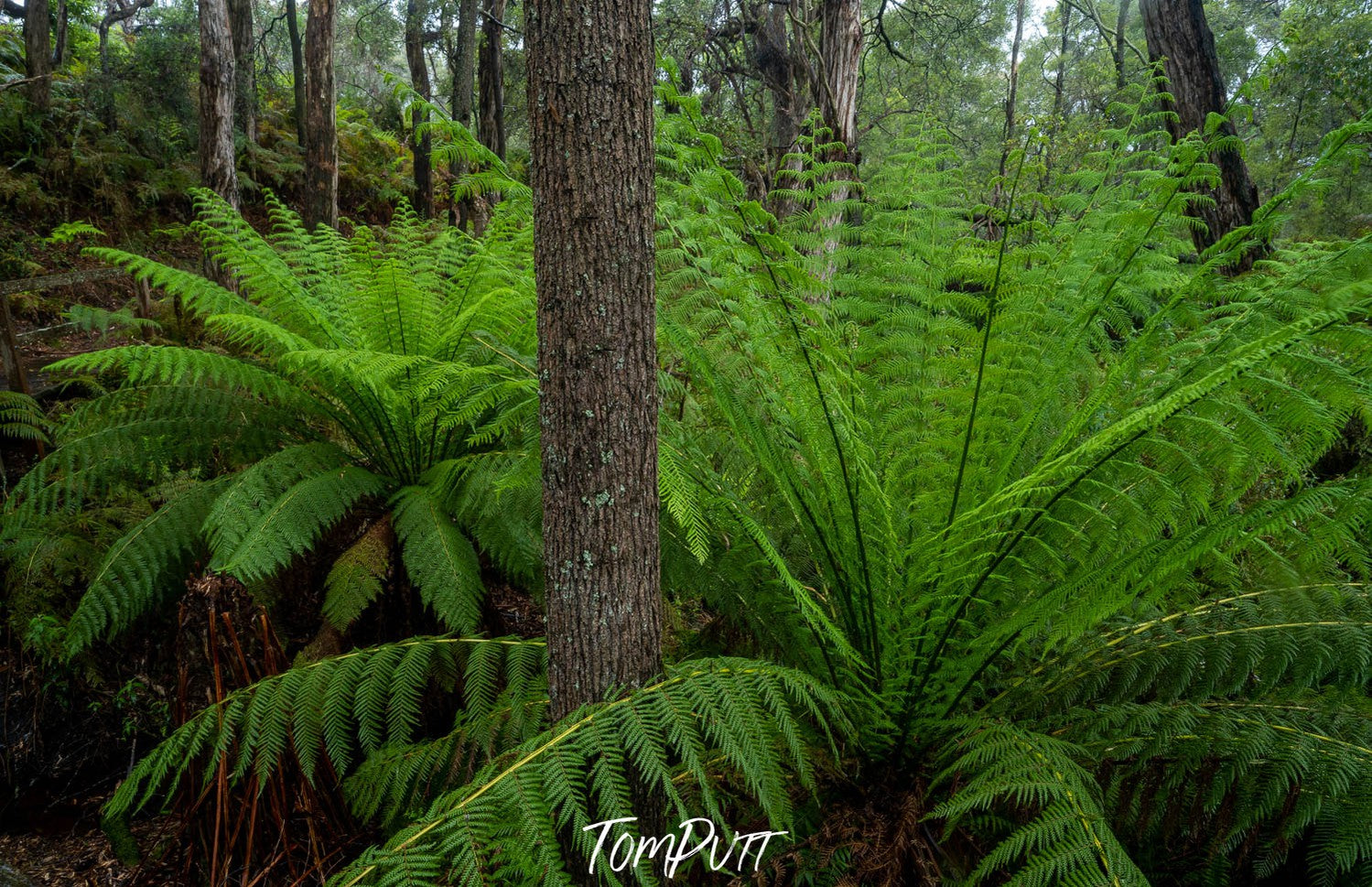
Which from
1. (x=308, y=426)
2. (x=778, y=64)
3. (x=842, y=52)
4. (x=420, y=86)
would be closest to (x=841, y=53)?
(x=842, y=52)

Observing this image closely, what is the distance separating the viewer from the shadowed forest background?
133 cm

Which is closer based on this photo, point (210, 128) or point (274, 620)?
point (274, 620)

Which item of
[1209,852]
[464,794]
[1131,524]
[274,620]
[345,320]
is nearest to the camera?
[464,794]

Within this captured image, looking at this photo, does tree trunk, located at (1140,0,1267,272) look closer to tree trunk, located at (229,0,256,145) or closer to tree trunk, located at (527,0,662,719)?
tree trunk, located at (527,0,662,719)

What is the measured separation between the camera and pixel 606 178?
134cm

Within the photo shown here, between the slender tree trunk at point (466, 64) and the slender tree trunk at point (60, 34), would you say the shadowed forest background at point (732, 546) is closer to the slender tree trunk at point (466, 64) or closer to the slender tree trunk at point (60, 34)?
the slender tree trunk at point (466, 64)

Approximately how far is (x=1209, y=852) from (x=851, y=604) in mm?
770

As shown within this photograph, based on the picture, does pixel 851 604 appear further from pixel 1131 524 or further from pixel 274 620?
pixel 274 620

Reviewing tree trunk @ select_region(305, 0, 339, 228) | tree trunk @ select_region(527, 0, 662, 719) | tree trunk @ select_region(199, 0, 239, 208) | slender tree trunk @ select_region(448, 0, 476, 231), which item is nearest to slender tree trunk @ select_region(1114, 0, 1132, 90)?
slender tree trunk @ select_region(448, 0, 476, 231)

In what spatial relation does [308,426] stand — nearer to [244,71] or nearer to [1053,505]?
[1053,505]

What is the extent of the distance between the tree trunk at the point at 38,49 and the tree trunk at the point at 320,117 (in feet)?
12.9

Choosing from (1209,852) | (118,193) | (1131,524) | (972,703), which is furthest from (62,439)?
(118,193)

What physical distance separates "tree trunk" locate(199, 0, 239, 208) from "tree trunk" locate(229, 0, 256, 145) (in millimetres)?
4752

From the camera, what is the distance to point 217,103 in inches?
218
